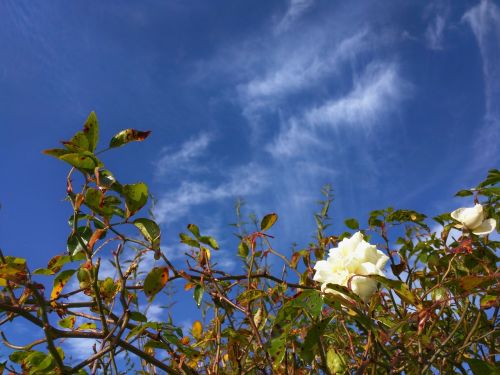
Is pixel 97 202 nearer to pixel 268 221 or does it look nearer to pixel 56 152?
pixel 56 152

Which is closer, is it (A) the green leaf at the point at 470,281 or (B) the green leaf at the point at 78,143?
(B) the green leaf at the point at 78,143

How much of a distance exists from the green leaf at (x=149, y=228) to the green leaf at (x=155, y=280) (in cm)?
8

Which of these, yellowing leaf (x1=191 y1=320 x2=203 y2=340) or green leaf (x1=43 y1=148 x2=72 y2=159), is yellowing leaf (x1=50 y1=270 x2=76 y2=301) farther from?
yellowing leaf (x1=191 y1=320 x2=203 y2=340)

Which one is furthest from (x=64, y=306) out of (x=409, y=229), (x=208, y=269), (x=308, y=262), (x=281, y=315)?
(x=409, y=229)

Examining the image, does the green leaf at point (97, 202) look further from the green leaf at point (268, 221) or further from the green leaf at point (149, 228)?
the green leaf at point (268, 221)

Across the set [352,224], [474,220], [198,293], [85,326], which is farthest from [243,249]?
[474,220]

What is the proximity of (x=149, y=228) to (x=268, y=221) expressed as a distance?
1.63ft

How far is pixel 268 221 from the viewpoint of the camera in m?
1.82

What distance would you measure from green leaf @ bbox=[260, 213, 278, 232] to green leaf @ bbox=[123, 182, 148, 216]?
0.54 metres

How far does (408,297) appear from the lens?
4.83ft

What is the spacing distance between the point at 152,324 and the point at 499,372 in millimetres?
972

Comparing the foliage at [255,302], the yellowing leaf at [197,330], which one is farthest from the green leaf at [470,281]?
the yellowing leaf at [197,330]

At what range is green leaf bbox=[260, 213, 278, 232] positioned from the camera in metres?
1.80

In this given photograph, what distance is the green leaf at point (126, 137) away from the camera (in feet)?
4.50
